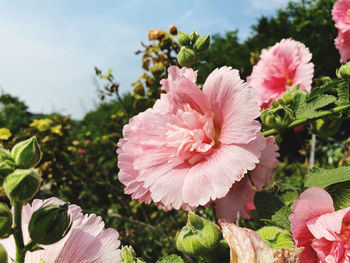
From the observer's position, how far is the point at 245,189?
1.90 ft

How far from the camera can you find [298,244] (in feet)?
1.57

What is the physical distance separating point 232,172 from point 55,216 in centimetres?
25

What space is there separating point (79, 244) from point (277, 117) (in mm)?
367

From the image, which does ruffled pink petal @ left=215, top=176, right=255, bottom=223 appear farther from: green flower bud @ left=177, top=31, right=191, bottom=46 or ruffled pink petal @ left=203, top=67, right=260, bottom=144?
green flower bud @ left=177, top=31, right=191, bottom=46

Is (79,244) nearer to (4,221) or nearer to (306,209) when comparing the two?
(4,221)

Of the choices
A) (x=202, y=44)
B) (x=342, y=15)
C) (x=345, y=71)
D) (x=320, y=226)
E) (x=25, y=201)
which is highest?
(x=342, y=15)

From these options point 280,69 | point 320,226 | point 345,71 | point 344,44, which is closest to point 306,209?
point 320,226

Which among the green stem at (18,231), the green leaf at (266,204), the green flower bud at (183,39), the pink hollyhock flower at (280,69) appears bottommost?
the green leaf at (266,204)

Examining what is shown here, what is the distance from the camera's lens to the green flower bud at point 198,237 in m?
0.43

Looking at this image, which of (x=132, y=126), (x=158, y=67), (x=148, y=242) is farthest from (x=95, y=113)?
(x=132, y=126)

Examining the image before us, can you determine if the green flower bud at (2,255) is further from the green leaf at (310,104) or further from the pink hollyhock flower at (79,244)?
the green leaf at (310,104)

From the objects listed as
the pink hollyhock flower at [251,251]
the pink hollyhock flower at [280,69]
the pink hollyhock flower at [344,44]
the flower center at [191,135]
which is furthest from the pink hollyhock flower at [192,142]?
the pink hollyhock flower at [344,44]

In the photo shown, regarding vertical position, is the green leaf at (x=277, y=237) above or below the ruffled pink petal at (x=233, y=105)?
below

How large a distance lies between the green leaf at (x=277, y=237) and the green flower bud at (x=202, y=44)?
0.38 metres
